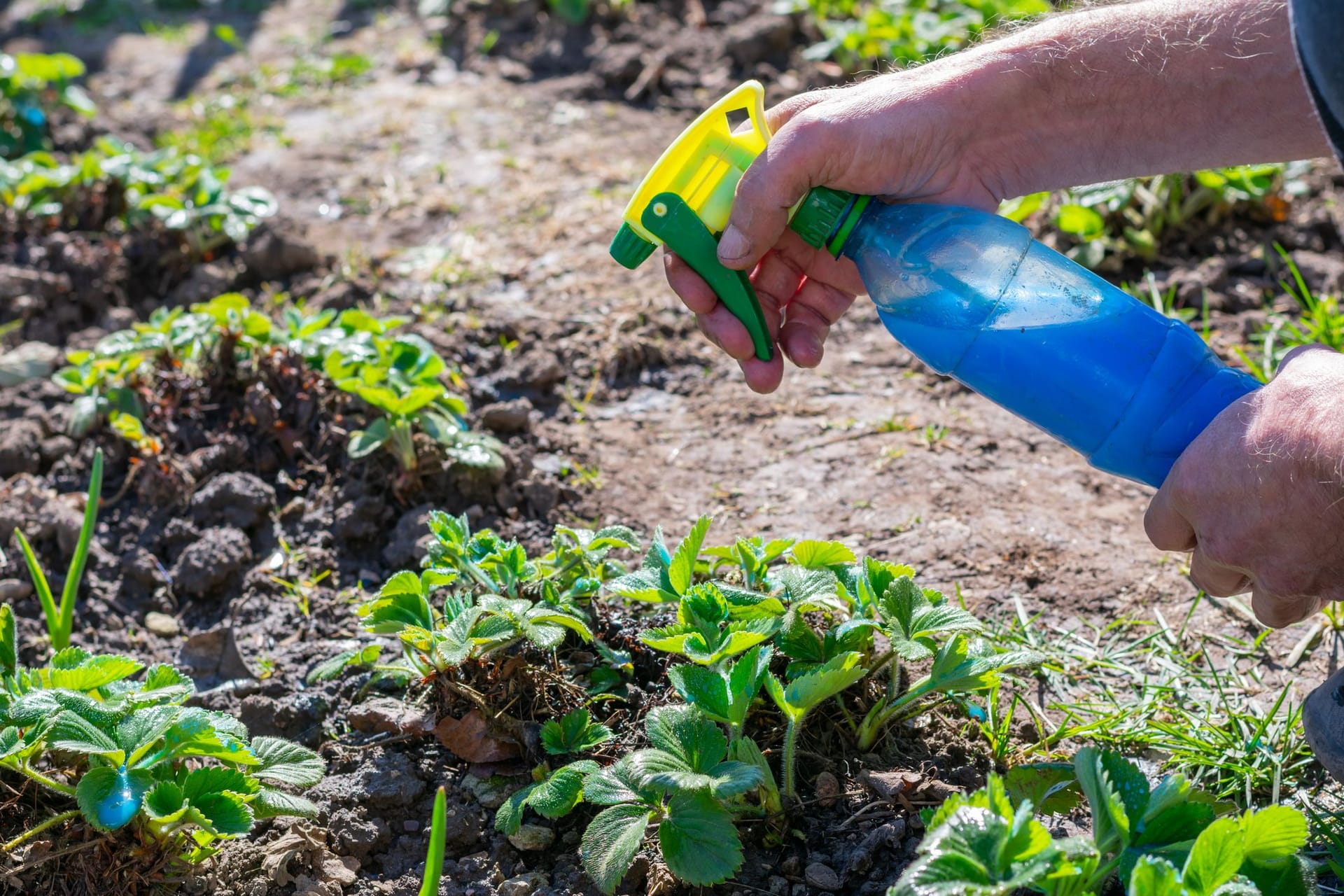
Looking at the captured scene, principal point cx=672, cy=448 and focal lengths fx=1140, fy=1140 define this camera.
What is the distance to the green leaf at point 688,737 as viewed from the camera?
1.56 m

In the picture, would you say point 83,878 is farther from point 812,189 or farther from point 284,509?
point 812,189

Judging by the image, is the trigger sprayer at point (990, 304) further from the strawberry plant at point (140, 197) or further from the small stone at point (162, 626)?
the strawberry plant at point (140, 197)

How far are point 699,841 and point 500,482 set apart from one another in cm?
123

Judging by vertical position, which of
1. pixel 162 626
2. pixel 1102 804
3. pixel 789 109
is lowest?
pixel 162 626

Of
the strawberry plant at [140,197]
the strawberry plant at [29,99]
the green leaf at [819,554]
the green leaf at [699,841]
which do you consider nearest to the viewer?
the green leaf at [699,841]

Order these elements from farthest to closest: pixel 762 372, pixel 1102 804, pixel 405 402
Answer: pixel 405 402
pixel 762 372
pixel 1102 804

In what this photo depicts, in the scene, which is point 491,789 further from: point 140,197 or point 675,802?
point 140,197

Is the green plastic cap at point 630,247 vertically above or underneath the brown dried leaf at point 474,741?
above

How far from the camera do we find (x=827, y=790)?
175cm

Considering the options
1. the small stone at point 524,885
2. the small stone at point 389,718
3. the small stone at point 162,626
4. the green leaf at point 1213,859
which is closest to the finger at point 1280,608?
the green leaf at point 1213,859

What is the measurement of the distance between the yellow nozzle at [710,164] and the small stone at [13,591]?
5.21 ft

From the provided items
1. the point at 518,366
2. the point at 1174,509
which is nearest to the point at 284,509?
the point at 518,366

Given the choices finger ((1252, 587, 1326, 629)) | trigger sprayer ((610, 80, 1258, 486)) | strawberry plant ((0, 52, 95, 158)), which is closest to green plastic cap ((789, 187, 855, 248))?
trigger sprayer ((610, 80, 1258, 486))

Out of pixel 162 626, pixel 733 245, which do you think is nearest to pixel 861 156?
pixel 733 245
